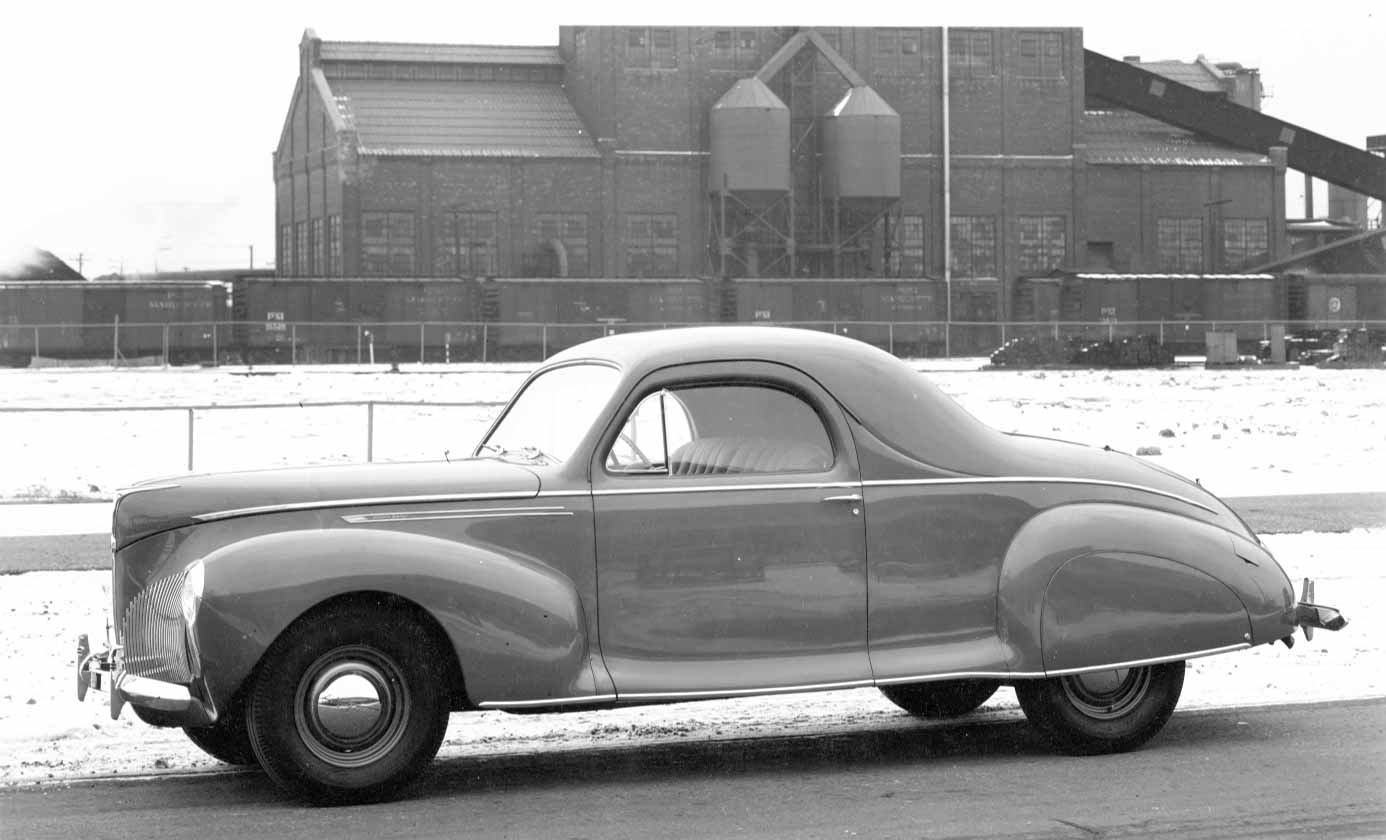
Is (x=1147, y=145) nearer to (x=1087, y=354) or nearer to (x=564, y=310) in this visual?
(x=1087, y=354)

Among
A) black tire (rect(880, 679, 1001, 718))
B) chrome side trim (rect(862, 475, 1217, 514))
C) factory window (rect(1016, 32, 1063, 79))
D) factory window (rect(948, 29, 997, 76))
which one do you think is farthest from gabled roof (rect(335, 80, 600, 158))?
chrome side trim (rect(862, 475, 1217, 514))

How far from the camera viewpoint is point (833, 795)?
6.23 m

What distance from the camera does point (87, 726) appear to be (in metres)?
7.71

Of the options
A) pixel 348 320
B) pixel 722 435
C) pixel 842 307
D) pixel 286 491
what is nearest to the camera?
pixel 286 491

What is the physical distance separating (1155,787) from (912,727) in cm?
148

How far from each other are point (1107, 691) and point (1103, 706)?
0.06m

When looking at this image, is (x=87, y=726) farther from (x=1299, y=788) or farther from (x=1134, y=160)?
(x=1134, y=160)

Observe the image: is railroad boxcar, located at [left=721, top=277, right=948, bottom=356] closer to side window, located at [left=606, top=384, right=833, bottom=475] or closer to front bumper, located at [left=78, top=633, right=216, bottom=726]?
side window, located at [left=606, top=384, right=833, bottom=475]

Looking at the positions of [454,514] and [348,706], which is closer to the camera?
[348,706]

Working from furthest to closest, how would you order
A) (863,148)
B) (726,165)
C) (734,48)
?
(734,48) → (863,148) → (726,165)

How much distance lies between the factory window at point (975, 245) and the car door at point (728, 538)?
65.0 m

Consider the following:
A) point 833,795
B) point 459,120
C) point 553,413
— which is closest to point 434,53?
point 459,120

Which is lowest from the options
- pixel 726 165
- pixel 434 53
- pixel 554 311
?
pixel 554 311

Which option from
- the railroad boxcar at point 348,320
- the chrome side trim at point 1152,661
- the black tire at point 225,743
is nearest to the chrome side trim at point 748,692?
the chrome side trim at point 1152,661
